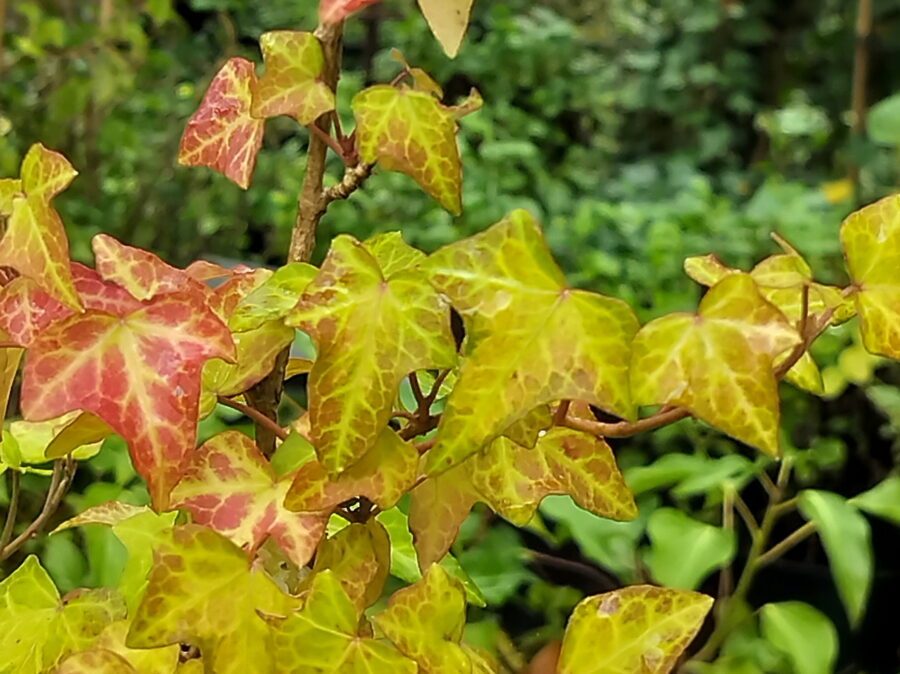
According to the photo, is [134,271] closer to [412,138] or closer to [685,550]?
[412,138]

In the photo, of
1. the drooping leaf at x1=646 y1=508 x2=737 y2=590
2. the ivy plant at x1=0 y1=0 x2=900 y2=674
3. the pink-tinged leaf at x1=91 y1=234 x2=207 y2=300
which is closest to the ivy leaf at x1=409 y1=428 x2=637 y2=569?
the ivy plant at x1=0 y1=0 x2=900 y2=674

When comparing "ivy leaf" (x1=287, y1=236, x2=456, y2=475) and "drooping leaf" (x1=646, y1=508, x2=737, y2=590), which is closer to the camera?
"ivy leaf" (x1=287, y1=236, x2=456, y2=475)

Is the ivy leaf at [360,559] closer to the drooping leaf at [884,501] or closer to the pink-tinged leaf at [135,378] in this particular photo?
the pink-tinged leaf at [135,378]

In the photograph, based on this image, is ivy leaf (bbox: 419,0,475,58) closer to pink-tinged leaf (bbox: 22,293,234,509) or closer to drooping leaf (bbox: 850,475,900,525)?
pink-tinged leaf (bbox: 22,293,234,509)

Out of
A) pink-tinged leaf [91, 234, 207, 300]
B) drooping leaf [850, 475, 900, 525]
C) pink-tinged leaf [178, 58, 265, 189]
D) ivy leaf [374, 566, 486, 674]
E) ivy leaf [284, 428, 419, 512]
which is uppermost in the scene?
pink-tinged leaf [178, 58, 265, 189]

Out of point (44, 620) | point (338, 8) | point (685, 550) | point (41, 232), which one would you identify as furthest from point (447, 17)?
point (685, 550)

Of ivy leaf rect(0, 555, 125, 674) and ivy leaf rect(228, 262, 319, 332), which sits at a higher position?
ivy leaf rect(228, 262, 319, 332)

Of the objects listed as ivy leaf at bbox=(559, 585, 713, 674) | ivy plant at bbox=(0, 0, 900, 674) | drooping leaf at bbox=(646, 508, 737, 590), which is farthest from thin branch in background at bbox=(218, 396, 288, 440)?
drooping leaf at bbox=(646, 508, 737, 590)

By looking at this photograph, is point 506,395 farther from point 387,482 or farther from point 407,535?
point 407,535
